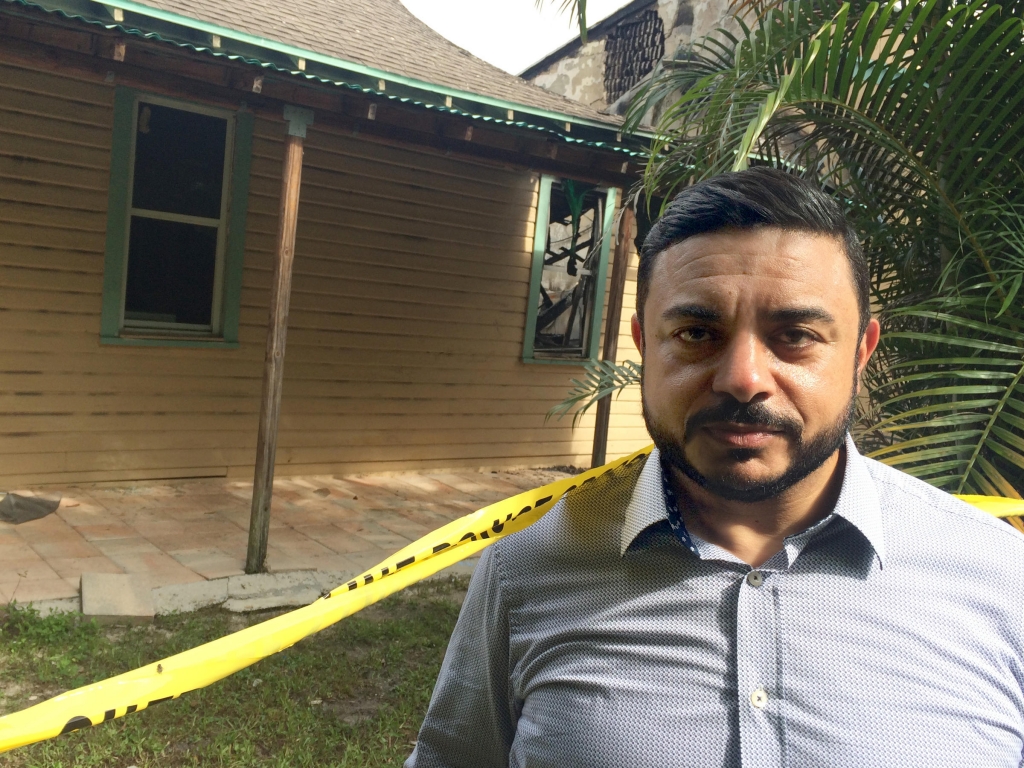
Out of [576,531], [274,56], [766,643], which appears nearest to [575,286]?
[274,56]

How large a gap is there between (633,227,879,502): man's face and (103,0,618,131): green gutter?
4.32 metres

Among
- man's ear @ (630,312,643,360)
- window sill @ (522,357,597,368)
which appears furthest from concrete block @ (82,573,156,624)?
window sill @ (522,357,597,368)

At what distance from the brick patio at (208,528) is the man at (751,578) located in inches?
160

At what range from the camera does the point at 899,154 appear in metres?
3.47

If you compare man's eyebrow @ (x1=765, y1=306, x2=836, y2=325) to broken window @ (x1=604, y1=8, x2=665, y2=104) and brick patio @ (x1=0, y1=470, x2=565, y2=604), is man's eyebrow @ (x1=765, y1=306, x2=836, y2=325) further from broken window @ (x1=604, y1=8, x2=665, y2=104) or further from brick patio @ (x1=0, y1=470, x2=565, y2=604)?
broken window @ (x1=604, y1=8, x2=665, y2=104)

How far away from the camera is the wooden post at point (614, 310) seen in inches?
308

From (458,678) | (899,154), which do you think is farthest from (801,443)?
(899,154)

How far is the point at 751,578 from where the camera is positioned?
1394mm

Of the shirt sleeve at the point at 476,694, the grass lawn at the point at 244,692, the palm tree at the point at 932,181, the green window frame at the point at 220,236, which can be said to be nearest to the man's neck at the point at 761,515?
the shirt sleeve at the point at 476,694

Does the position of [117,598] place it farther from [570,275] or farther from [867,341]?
[570,275]

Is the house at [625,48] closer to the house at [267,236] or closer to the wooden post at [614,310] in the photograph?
the house at [267,236]

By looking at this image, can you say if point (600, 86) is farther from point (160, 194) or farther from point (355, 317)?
point (160, 194)

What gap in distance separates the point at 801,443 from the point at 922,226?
8.43 ft

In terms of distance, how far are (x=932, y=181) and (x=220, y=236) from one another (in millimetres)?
5478
